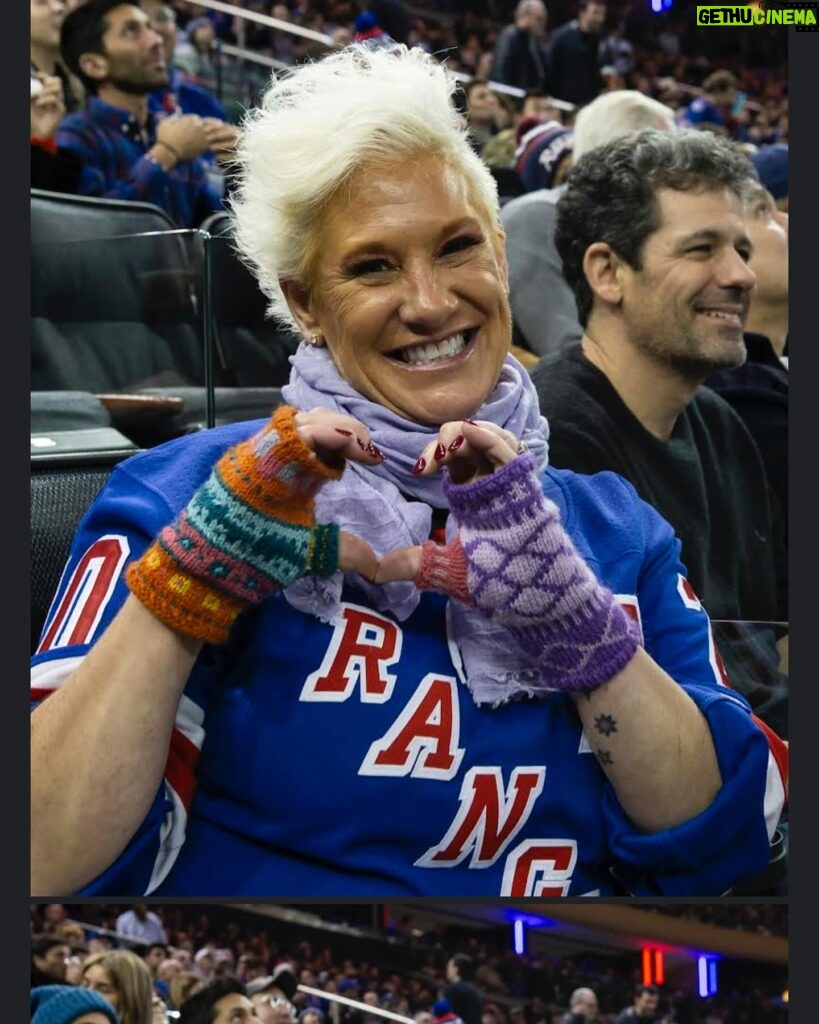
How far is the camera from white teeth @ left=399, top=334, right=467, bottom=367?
1087 mm

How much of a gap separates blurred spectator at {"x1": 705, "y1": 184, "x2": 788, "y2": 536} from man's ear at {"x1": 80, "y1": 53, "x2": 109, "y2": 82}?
58.3 inches

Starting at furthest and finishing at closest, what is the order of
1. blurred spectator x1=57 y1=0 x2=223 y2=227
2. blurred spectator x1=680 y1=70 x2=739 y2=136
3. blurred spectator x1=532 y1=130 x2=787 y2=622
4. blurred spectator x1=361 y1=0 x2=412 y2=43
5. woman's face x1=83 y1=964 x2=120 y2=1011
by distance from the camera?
1. blurred spectator x1=680 y1=70 x2=739 y2=136
2. blurred spectator x1=361 y1=0 x2=412 y2=43
3. blurred spectator x1=57 y1=0 x2=223 y2=227
4. blurred spectator x1=532 y1=130 x2=787 y2=622
5. woman's face x1=83 y1=964 x2=120 y2=1011

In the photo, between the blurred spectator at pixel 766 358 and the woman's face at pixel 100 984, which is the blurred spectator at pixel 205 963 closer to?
the woman's face at pixel 100 984

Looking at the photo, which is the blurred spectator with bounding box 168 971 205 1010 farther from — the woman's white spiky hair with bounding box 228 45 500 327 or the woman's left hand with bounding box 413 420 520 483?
the woman's white spiky hair with bounding box 228 45 500 327

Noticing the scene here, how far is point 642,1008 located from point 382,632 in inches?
12.4

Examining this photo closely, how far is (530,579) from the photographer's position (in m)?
0.95

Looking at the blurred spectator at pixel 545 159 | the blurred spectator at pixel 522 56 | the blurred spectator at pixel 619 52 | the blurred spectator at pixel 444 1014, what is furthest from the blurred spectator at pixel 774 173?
the blurred spectator at pixel 619 52

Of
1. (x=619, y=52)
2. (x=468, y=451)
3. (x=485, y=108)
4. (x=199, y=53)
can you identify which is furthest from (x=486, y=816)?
(x=619, y=52)

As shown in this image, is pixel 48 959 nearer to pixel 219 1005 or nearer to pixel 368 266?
pixel 219 1005

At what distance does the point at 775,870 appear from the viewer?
3.84 ft

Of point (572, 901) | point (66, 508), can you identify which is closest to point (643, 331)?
point (66, 508)

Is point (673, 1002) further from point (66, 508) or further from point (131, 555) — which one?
point (66, 508)

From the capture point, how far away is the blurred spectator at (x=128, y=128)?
110 inches

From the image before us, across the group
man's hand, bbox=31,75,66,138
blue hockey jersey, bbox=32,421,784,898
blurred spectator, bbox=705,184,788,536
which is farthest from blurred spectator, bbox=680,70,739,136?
blue hockey jersey, bbox=32,421,784,898
